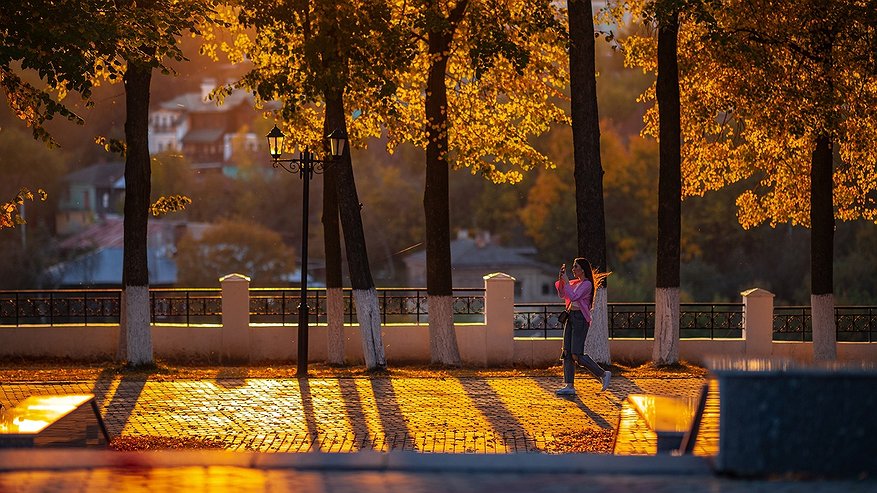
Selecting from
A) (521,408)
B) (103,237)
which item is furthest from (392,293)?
(103,237)

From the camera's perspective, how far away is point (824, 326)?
977 inches

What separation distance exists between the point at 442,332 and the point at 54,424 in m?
13.5

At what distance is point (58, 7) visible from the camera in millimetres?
16453

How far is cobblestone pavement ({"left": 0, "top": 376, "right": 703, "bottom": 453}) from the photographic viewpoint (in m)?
13.3

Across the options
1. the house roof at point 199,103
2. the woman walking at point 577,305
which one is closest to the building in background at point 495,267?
the house roof at point 199,103

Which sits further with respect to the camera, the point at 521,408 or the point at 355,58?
the point at 355,58

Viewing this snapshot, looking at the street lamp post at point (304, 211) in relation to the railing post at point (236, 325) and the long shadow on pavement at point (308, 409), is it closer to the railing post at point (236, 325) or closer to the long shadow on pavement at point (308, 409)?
the long shadow on pavement at point (308, 409)

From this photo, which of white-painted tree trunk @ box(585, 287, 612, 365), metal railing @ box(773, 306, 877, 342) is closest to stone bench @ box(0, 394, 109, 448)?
white-painted tree trunk @ box(585, 287, 612, 365)

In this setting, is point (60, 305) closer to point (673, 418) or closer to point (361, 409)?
point (361, 409)

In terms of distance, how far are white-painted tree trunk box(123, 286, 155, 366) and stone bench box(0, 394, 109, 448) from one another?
1028 centimetres

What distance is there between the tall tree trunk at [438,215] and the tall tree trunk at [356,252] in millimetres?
1464

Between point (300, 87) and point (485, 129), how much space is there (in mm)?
5315

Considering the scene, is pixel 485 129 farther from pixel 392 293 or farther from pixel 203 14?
pixel 203 14

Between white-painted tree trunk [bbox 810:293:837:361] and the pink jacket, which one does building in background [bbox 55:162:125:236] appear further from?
the pink jacket
